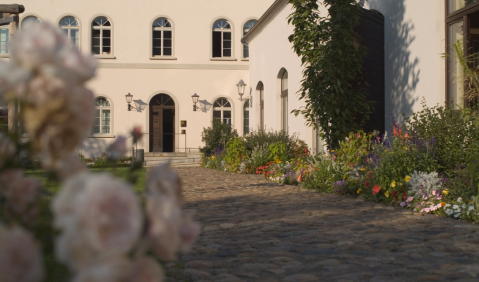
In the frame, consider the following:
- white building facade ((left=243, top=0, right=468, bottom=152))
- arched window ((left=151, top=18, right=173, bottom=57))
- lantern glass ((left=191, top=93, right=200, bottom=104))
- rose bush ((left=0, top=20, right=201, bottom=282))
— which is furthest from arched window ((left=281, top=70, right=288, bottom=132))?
rose bush ((left=0, top=20, right=201, bottom=282))

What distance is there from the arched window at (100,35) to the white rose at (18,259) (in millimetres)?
21472

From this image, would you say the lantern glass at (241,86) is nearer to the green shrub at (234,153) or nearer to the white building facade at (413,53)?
the white building facade at (413,53)

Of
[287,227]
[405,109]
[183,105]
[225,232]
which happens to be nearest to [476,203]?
[287,227]

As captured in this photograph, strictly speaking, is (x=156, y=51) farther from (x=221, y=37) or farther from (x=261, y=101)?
(x=261, y=101)

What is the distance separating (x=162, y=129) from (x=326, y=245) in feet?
59.4

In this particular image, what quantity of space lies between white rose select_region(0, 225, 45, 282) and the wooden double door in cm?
2093

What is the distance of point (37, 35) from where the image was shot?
788mm

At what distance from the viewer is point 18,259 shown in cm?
74

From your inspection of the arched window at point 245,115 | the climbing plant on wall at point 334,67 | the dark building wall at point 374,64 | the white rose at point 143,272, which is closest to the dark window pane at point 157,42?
the arched window at point 245,115

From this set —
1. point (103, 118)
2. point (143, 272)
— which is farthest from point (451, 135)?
point (103, 118)

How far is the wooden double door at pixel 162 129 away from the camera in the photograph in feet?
70.4

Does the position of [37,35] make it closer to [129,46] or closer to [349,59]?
[349,59]

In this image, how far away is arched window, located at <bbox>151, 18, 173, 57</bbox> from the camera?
21.6m

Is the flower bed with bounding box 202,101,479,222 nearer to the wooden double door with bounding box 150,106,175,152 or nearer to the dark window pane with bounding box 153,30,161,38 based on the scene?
the wooden double door with bounding box 150,106,175,152
